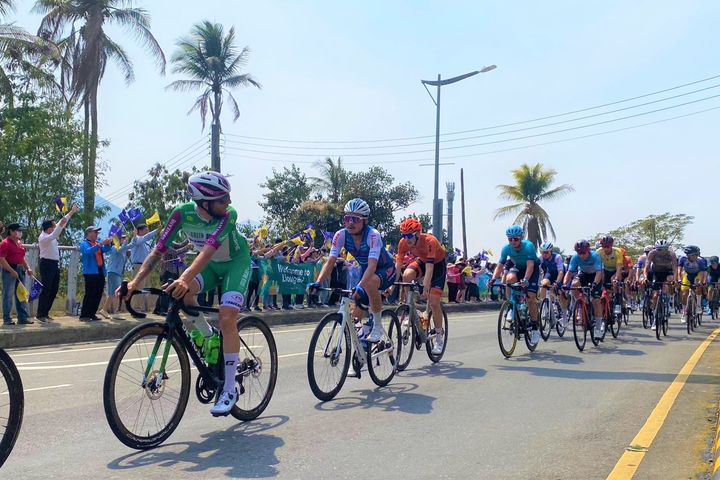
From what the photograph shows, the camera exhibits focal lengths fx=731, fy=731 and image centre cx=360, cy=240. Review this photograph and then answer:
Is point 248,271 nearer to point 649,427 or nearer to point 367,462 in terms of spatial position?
point 367,462

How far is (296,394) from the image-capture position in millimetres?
7789

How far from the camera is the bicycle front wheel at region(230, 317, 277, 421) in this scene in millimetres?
6258

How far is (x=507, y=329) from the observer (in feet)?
36.9

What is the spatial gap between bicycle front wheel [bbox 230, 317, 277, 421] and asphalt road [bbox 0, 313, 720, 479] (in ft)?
0.45

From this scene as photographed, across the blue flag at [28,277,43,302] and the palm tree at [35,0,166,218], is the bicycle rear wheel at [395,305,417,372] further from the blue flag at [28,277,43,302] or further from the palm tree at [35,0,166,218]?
the palm tree at [35,0,166,218]

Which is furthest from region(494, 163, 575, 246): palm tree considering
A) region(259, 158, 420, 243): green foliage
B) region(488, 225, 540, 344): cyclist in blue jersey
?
region(488, 225, 540, 344): cyclist in blue jersey

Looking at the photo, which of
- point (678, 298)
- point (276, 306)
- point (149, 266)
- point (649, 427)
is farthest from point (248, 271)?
point (678, 298)

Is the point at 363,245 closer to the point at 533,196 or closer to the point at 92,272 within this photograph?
the point at 92,272

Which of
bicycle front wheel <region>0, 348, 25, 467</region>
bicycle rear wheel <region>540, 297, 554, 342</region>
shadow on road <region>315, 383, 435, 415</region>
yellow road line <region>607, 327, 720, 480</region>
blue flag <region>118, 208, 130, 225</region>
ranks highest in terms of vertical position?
blue flag <region>118, 208, 130, 225</region>

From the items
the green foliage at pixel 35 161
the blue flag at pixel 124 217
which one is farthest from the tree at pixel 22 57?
the blue flag at pixel 124 217

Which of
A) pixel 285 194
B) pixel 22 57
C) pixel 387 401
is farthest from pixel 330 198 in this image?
pixel 387 401

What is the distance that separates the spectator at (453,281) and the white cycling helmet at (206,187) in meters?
20.8

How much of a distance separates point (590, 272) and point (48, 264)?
1022cm

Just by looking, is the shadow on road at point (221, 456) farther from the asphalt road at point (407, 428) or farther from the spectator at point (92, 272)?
the spectator at point (92, 272)
